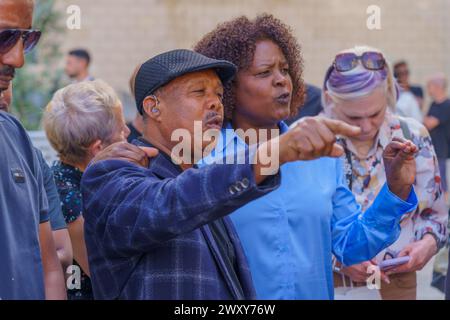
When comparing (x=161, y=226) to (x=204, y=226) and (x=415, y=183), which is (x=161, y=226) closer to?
(x=204, y=226)

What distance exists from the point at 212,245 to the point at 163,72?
24.0 inches

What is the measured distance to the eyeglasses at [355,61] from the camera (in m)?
4.97

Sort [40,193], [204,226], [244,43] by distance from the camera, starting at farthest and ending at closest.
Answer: [244,43] → [40,193] → [204,226]

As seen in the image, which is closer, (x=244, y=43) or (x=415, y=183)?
(x=244, y=43)

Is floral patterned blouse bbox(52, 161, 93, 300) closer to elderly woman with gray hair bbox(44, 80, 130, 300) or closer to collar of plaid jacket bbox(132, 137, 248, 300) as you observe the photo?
elderly woman with gray hair bbox(44, 80, 130, 300)

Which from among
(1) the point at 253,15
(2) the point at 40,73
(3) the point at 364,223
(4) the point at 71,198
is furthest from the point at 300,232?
(1) the point at 253,15

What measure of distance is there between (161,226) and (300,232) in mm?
1088

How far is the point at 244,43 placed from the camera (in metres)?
3.88

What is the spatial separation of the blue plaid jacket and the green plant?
237 inches

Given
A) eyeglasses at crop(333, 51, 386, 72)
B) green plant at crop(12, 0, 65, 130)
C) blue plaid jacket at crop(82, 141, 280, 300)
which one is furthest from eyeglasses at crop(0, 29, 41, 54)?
green plant at crop(12, 0, 65, 130)

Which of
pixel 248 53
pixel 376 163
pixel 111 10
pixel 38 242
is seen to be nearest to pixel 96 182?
pixel 38 242

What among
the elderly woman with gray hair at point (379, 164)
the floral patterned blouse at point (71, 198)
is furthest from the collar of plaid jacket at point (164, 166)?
the elderly woman with gray hair at point (379, 164)

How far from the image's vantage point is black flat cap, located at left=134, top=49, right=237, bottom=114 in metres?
3.12

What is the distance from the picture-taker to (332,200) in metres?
3.85
